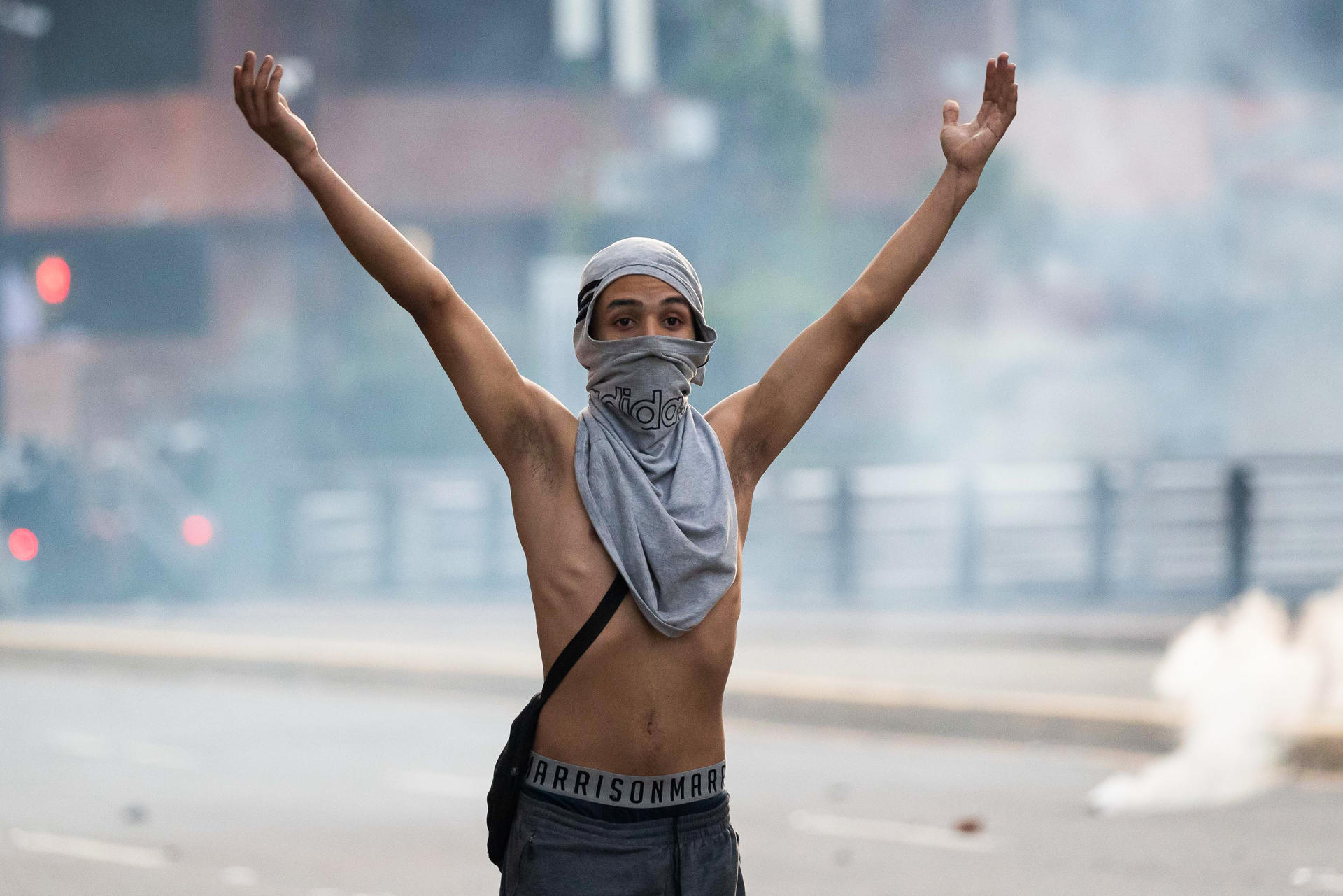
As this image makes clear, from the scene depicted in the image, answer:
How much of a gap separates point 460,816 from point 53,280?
931 centimetres

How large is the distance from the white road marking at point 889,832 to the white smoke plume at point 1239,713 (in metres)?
0.87

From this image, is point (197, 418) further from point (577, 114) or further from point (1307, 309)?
point (1307, 309)

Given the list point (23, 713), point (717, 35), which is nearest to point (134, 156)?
point (717, 35)

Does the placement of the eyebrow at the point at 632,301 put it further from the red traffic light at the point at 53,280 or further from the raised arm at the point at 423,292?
the red traffic light at the point at 53,280

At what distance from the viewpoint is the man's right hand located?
307 centimetres

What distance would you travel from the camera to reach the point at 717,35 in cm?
2817

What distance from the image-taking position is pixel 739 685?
11750 millimetres

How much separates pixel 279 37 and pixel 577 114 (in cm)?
472

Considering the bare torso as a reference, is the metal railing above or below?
above

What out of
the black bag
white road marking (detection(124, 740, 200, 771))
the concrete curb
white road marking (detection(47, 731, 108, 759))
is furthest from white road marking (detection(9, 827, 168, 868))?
the black bag

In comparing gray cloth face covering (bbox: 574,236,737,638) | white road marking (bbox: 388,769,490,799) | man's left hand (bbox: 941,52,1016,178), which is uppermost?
white road marking (bbox: 388,769,490,799)

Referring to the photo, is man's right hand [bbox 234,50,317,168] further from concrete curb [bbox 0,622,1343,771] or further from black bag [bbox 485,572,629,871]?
concrete curb [bbox 0,622,1343,771]

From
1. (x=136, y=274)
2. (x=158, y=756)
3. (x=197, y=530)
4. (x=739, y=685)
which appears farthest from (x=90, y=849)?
(x=136, y=274)

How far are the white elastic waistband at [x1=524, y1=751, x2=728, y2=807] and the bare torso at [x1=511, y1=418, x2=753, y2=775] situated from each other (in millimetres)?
13
